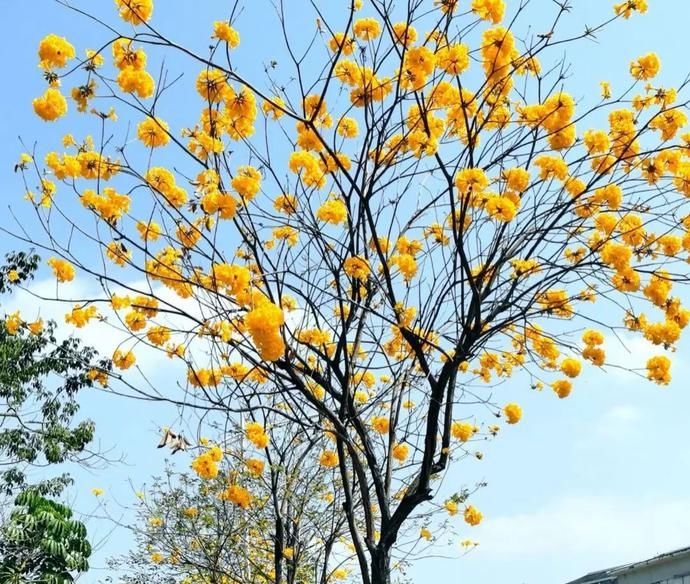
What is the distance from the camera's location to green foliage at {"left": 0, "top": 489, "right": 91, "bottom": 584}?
534 inches

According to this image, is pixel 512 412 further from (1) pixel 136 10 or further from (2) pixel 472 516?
(1) pixel 136 10

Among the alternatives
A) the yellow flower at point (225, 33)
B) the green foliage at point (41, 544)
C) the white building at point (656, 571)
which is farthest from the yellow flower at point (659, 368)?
the white building at point (656, 571)

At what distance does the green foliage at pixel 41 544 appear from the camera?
44.5 feet

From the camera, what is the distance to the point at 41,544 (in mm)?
13930

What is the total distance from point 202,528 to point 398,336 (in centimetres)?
542

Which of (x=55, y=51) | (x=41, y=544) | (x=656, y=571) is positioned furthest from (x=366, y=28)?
(x=656, y=571)

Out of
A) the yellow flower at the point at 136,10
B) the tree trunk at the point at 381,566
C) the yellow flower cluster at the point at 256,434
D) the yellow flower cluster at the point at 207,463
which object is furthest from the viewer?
the yellow flower cluster at the point at 256,434

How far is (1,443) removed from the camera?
1285 cm

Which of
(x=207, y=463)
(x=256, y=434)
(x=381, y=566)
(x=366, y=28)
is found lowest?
(x=381, y=566)

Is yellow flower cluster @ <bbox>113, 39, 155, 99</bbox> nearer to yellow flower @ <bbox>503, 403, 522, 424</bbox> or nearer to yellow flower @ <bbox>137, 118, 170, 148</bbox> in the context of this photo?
yellow flower @ <bbox>137, 118, 170, 148</bbox>

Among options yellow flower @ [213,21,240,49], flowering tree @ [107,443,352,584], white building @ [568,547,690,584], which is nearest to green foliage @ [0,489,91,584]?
flowering tree @ [107,443,352,584]

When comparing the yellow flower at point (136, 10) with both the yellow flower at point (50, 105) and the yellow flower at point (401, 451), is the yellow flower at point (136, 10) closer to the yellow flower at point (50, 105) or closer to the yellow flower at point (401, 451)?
the yellow flower at point (50, 105)

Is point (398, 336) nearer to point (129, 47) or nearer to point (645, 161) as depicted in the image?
point (645, 161)

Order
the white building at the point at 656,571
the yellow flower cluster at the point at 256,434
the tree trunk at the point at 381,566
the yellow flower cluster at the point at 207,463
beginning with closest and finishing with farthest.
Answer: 1. the tree trunk at the point at 381,566
2. the yellow flower cluster at the point at 207,463
3. the yellow flower cluster at the point at 256,434
4. the white building at the point at 656,571
